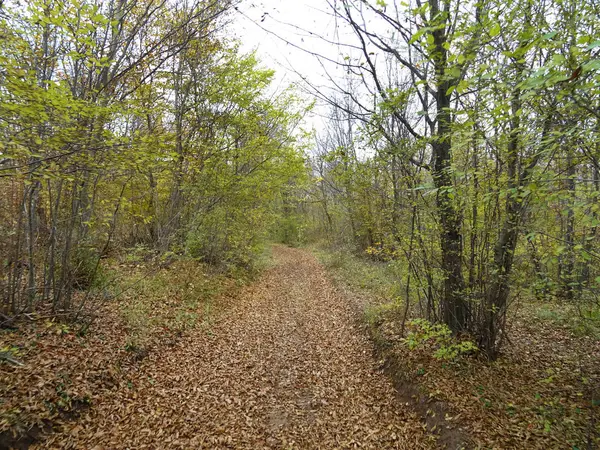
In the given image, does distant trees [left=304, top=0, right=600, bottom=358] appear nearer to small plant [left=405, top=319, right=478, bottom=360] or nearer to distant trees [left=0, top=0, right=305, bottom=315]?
small plant [left=405, top=319, right=478, bottom=360]

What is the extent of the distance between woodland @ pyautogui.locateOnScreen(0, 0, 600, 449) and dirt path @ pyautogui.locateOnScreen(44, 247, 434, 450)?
3cm

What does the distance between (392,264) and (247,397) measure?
3621 mm

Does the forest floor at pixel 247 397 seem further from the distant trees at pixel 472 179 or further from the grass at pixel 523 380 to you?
the distant trees at pixel 472 179

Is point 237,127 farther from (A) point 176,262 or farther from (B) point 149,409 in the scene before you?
(B) point 149,409

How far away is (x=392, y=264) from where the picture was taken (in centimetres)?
597

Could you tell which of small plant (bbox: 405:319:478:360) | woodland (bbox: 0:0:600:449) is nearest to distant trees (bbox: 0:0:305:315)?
woodland (bbox: 0:0:600:449)

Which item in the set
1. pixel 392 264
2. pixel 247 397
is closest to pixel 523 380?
pixel 392 264

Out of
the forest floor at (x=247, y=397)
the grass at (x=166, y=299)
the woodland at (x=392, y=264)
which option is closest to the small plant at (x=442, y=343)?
the woodland at (x=392, y=264)

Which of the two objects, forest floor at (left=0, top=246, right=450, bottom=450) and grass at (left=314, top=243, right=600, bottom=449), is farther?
forest floor at (left=0, top=246, right=450, bottom=450)

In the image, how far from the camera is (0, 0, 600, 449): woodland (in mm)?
3150

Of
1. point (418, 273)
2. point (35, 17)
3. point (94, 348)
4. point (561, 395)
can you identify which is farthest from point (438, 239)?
point (35, 17)

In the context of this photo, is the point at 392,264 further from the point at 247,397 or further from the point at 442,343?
the point at 247,397

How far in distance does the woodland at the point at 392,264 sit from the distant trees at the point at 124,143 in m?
0.07

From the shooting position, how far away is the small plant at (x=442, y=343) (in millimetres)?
4500
